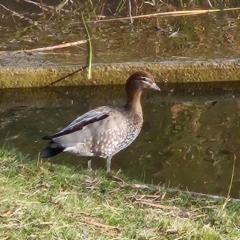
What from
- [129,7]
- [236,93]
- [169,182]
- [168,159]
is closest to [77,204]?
[169,182]

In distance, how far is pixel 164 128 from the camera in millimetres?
6762

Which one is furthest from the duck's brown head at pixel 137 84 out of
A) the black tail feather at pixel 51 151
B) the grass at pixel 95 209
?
the grass at pixel 95 209

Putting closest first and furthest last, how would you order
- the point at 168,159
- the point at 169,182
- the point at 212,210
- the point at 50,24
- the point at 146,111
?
the point at 212,210
the point at 169,182
the point at 168,159
the point at 146,111
the point at 50,24

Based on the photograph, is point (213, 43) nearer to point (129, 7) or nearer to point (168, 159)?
point (129, 7)

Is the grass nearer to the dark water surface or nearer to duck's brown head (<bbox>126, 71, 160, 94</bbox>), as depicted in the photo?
the dark water surface

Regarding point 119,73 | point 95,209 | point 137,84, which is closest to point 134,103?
point 137,84

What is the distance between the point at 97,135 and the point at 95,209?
5.09ft

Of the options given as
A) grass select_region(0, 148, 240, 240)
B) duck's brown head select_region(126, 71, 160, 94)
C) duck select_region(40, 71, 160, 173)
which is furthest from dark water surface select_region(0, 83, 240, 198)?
grass select_region(0, 148, 240, 240)

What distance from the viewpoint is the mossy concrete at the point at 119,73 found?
7484 mm

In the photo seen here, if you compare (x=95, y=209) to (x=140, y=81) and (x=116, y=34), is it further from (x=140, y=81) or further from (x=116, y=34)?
(x=116, y=34)

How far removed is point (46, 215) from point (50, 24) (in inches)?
208

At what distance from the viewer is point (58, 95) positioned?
7445mm

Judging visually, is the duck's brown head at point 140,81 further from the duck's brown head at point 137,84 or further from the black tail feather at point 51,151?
the black tail feather at point 51,151

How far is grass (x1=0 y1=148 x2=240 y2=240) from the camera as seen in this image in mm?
3863
